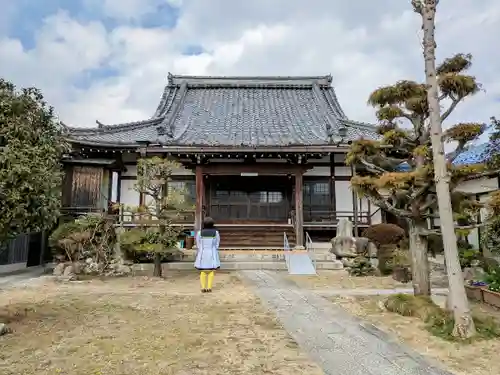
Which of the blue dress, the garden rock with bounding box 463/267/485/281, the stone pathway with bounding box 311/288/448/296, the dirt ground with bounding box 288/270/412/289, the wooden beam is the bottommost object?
the stone pathway with bounding box 311/288/448/296

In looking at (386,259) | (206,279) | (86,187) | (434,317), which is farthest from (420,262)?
(86,187)

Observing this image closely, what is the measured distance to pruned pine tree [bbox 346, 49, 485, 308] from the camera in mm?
5926

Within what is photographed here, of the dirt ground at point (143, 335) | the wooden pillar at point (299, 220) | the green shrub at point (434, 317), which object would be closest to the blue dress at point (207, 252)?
the dirt ground at point (143, 335)

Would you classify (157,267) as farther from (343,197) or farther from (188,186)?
(343,197)

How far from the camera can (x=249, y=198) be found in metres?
16.1

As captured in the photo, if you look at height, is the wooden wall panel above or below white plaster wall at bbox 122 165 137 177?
below

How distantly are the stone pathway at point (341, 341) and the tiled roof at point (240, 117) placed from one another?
8.09 meters

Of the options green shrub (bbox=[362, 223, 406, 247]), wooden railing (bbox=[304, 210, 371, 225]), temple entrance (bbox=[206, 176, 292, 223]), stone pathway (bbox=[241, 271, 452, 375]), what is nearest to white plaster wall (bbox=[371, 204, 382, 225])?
wooden railing (bbox=[304, 210, 371, 225])

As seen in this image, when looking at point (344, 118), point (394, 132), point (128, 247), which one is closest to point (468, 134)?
point (394, 132)

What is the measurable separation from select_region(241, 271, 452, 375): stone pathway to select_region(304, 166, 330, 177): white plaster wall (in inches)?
344

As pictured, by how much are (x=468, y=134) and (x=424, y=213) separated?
4.94 feet

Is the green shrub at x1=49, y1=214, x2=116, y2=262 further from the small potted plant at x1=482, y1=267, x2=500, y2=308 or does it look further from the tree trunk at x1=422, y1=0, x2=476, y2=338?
the small potted plant at x1=482, y1=267, x2=500, y2=308

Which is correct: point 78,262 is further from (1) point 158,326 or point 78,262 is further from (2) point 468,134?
(2) point 468,134

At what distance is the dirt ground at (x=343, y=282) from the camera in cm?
921
